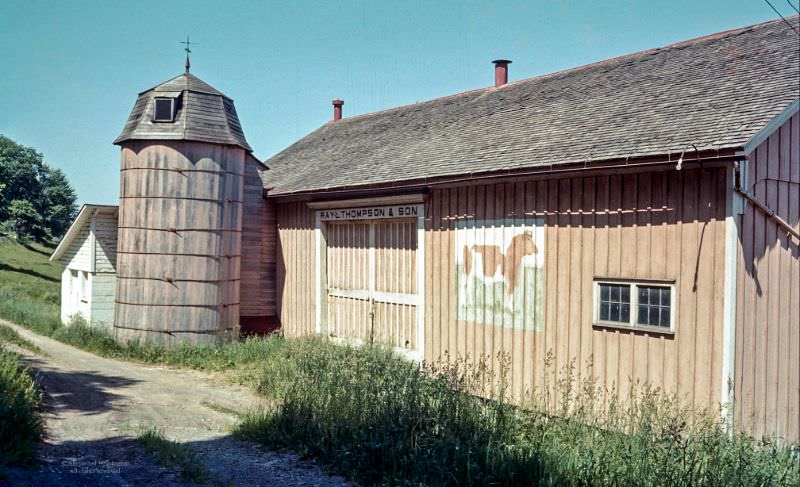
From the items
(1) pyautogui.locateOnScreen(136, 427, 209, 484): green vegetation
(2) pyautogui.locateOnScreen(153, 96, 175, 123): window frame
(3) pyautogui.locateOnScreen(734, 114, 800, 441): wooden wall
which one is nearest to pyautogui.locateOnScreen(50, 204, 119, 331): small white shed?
(2) pyautogui.locateOnScreen(153, 96, 175, 123): window frame

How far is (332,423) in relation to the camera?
26.2 ft

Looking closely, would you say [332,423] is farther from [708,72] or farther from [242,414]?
[708,72]

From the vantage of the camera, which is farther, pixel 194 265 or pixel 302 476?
pixel 194 265

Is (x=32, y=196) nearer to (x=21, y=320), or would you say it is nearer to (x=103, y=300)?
(x=21, y=320)

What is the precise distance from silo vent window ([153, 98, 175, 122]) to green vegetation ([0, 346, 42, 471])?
670 centimetres

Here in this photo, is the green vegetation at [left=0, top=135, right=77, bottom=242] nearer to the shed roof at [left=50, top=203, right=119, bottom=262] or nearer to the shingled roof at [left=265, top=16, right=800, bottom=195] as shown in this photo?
the shed roof at [left=50, top=203, right=119, bottom=262]

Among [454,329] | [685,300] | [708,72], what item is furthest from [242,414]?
[708,72]

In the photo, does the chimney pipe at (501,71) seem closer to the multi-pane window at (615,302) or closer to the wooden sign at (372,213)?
the wooden sign at (372,213)

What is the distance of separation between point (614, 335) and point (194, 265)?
895 centimetres

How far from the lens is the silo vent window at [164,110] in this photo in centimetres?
1452

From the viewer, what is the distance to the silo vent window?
571 inches

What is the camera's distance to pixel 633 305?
850 centimetres

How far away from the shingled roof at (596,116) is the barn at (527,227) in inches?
1.9

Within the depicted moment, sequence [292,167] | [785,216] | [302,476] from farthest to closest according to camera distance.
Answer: [292,167], [785,216], [302,476]
